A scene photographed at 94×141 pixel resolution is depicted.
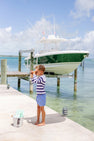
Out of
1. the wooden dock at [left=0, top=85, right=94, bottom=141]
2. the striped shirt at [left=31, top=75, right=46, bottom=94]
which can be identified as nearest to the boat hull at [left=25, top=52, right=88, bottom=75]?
the wooden dock at [left=0, top=85, right=94, bottom=141]

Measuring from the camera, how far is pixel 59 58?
18859 mm

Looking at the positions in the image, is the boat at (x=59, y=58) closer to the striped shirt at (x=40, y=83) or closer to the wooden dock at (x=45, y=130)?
the wooden dock at (x=45, y=130)

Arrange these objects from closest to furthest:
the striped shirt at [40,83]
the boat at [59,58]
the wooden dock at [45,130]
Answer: the wooden dock at [45,130]
the striped shirt at [40,83]
the boat at [59,58]

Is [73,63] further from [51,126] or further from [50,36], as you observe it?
[51,126]

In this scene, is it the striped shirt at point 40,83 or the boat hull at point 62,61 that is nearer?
the striped shirt at point 40,83

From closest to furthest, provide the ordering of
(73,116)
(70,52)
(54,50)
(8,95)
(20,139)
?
1. (20,139)
2. (8,95)
3. (73,116)
4. (70,52)
5. (54,50)

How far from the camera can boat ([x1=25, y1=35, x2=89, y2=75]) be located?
18539 mm

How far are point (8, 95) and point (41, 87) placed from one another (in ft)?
15.4

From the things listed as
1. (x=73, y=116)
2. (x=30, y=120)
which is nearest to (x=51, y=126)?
(x=30, y=120)

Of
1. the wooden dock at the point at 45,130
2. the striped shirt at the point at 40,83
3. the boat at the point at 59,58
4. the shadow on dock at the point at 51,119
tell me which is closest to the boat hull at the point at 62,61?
the boat at the point at 59,58

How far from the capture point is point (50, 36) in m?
20.5

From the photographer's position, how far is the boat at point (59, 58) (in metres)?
18.5

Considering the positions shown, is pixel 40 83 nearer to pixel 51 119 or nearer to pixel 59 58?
pixel 51 119

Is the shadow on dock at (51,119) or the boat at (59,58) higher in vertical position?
the boat at (59,58)
